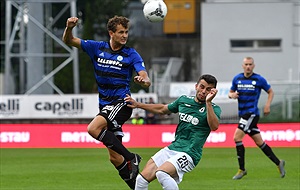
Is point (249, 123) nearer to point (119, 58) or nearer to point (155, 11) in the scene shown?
point (155, 11)

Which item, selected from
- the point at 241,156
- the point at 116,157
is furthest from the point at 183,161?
the point at 241,156

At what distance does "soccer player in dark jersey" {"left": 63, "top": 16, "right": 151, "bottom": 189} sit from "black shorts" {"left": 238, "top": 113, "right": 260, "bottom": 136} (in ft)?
15.5

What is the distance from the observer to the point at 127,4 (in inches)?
2174

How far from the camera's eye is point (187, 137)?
10906mm

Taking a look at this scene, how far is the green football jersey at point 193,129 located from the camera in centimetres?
1081

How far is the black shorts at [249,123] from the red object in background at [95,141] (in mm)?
9392

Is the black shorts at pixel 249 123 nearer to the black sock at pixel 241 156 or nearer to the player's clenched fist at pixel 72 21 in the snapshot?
the black sock at pixel 241 156

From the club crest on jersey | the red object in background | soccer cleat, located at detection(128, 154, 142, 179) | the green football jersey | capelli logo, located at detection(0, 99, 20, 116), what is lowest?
the red object in background

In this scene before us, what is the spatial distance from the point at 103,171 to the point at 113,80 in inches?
243

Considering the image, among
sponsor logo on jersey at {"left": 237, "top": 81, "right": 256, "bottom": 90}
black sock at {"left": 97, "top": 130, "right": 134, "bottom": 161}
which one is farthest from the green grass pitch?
black sock at {"left": 97, "top": 130, "right": 134, "bottom": 161}

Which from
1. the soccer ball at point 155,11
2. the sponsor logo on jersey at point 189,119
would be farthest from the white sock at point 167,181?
the soccer ball at point 155,11

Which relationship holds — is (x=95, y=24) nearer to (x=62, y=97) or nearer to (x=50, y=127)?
(x=62, y=97)

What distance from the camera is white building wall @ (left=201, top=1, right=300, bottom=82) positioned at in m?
44.0

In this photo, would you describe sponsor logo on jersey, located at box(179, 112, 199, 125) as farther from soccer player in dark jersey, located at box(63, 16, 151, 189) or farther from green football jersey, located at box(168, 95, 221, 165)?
soccer player in dark jersey, located at box(63, 16, 151, 189)
